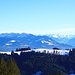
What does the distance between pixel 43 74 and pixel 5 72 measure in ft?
439

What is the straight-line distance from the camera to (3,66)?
64.6 m

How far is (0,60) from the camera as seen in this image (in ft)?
214

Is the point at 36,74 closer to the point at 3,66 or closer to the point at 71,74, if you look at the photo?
the point at 71,74

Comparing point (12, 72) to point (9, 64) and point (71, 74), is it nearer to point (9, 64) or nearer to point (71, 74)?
point (9, 64)

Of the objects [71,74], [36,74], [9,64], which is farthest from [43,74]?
[9,64]

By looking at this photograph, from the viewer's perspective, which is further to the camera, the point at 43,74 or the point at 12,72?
the point at 43,74

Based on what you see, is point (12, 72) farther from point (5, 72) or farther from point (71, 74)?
point (71, 74)

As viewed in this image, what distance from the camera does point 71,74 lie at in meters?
198

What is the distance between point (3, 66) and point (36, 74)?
438 ft

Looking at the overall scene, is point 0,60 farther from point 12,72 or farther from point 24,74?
point 24,74

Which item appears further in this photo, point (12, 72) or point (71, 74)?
point (71, 74)

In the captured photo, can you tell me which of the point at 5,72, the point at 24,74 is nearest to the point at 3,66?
the point at 5,72

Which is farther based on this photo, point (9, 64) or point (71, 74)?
point (71, 74)

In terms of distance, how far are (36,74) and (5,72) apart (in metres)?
133
